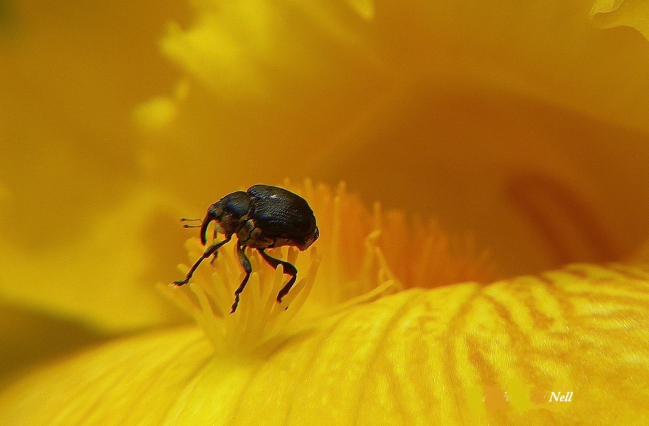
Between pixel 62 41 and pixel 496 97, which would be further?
pixel 62 41

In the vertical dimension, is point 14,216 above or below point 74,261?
above

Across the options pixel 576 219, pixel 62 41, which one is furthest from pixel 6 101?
pixel 576 219

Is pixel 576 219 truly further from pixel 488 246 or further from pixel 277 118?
pixel 277 118

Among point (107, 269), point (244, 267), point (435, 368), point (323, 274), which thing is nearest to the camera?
point (435, 368)

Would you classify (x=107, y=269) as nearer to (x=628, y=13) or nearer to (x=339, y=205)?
(x=339, y=205)

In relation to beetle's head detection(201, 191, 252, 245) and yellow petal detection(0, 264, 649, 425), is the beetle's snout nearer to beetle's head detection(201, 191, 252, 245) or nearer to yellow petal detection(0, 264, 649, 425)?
beetle's head detection(201, 191, 252, 245)

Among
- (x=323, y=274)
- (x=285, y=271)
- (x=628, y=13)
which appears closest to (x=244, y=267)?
(x=285, y=271)

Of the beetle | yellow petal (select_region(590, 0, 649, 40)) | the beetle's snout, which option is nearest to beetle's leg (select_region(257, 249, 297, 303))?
the beetle
